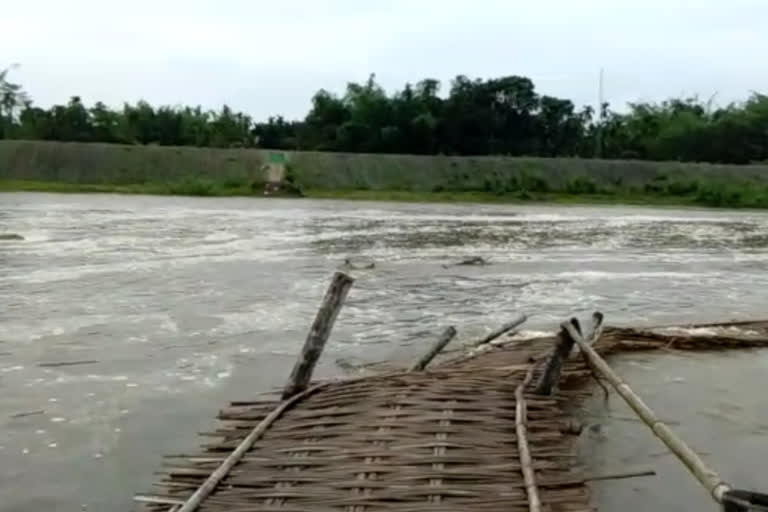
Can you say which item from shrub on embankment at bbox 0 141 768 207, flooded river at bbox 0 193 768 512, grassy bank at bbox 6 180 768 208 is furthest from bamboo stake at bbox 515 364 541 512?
shrub on embankment at bbox 0 141 768 207

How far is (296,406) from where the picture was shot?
16.7 feet

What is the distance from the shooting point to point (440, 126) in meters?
50.1

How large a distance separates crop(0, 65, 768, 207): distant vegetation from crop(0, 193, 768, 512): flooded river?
17328 mm

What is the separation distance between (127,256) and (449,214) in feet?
49.9

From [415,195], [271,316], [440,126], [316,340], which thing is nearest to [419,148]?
[440,126]

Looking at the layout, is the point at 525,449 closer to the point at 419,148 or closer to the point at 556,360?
the point at 556,360

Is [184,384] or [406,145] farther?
[406,145]

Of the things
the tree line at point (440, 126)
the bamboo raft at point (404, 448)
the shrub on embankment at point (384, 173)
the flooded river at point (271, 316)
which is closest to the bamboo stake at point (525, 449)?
the bamboo raft at point (404, 448)

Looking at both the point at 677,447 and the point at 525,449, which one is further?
the point at 525,449

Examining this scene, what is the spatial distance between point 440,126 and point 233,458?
153 feet

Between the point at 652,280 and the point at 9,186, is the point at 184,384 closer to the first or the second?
the point at 652,280

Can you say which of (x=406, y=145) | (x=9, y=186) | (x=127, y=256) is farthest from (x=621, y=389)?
(x=406, y=145)

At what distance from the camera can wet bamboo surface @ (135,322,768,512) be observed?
383cm

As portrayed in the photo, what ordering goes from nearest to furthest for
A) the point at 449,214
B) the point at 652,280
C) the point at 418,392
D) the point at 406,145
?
the point at 418,392
the point at 652,280
the point at 449,214
the point at 406,145
